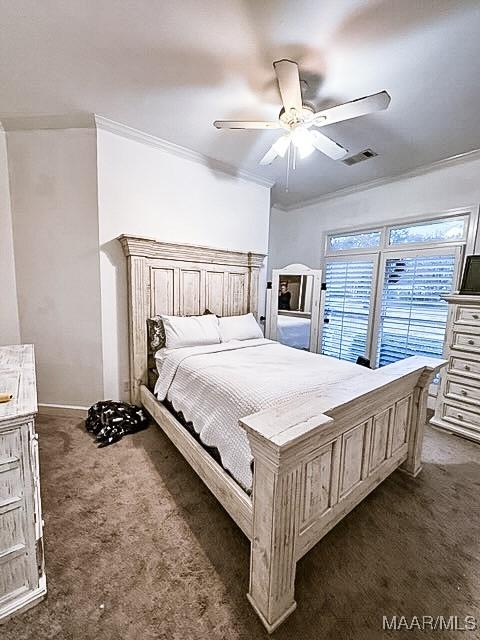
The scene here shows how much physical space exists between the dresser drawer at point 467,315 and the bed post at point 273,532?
248cm

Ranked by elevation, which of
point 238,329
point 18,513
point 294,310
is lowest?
point 18,513

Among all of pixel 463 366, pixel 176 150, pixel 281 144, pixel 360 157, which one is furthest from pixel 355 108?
pixel 463 366

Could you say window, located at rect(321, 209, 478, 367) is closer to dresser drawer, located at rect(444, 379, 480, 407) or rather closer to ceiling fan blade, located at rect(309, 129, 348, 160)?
dresser drawer, located at rect(444, 379, 480, 407)

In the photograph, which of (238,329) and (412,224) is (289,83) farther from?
(412,224)

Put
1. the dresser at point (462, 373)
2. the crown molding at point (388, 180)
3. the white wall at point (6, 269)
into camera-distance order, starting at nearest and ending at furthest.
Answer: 1. the dresser at point (462, 373)
2. the white wall at point (6, 269)
3. the crown molding at point (388, 180)

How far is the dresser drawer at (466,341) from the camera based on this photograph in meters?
2.55

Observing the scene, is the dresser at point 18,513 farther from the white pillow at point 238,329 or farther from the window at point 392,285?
the window at point 392,285

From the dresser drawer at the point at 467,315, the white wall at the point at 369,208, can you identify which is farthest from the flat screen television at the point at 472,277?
the white wall at the point at 369,208

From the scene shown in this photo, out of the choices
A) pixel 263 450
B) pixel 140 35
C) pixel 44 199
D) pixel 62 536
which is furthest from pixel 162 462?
pixel 140 35

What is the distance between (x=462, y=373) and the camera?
266 centimetres

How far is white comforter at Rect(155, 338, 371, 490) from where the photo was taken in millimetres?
1498

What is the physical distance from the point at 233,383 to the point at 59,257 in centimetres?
226

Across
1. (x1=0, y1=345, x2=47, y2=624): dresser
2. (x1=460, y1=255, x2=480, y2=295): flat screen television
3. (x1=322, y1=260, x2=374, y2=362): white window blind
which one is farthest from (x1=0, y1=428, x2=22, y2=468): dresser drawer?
(x1=322, y1=260, x2=374, y2=362): white window blind

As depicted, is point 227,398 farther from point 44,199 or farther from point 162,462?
point 44,199
